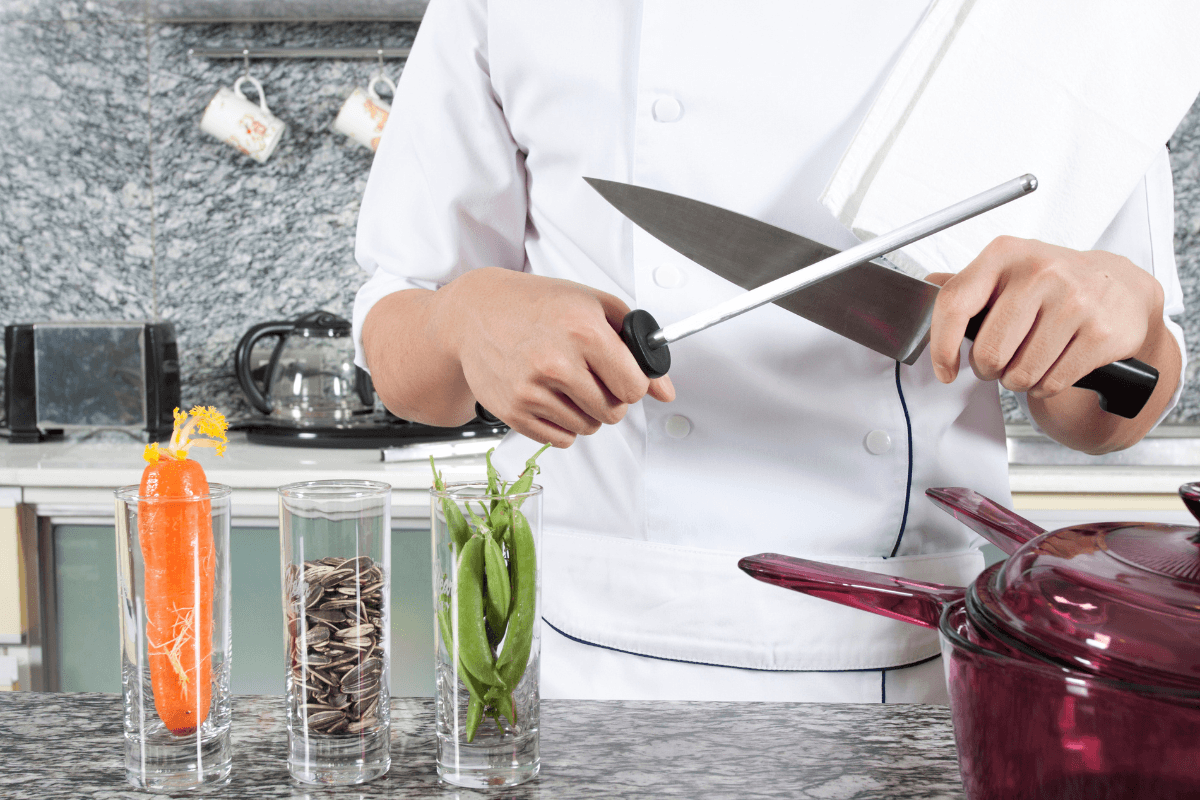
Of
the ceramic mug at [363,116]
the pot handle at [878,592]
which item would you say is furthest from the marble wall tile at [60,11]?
the pot handle at [878,592]

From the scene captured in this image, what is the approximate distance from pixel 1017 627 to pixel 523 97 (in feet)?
1.64

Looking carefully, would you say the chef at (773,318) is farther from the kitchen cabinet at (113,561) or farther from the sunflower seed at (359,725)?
the kitchen cabinet at (113,561)

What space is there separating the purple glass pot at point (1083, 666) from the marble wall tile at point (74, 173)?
1.82 m

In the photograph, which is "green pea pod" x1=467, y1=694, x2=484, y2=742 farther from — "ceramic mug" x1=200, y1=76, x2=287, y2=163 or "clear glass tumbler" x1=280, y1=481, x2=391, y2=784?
"ceramic mug" x1=200, y1=76, x2=287, y2=163

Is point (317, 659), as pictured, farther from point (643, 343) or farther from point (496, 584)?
point (643, 343)

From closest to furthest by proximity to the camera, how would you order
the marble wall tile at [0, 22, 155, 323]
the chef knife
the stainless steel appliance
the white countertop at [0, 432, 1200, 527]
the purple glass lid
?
the purple glass lid
the chef knife
the white countertop at [0, 432, 1200, 527]
the stainless steel appliance
the marble wall tile at [0, 22, 155, 323]

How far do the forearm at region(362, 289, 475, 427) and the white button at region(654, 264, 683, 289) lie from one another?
5.7 inches

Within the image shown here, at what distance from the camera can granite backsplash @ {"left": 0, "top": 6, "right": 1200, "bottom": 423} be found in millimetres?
1769

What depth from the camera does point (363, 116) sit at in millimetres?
1673

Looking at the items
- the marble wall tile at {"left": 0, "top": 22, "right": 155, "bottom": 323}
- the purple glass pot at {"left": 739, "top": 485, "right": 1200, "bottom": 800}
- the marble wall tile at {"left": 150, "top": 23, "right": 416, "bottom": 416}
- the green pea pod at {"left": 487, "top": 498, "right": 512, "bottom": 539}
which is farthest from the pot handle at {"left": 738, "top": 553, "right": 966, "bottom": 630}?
the marble wall tile at {"left": 0, "top": 22, "right": 155, "bottom": 323}

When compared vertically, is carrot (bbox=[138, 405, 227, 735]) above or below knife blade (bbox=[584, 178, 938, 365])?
below

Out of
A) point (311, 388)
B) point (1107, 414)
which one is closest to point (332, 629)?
point (1107, 414)

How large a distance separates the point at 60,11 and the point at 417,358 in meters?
1.60

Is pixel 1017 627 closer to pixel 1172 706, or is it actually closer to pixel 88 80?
pixel 1172 706
